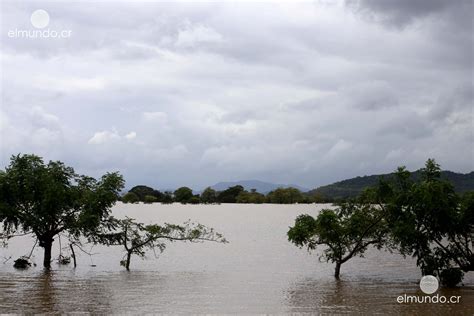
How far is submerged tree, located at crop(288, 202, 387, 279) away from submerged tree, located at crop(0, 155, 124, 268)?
42.1 ft

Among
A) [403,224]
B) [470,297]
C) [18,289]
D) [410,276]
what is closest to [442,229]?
[403,224]

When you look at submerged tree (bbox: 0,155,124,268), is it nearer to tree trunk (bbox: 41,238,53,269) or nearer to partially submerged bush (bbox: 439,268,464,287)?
tree trunk (bbox: 41,238,53,269)

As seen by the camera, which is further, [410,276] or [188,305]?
[410,276]

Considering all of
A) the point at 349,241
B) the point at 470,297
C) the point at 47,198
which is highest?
the point at 47,198

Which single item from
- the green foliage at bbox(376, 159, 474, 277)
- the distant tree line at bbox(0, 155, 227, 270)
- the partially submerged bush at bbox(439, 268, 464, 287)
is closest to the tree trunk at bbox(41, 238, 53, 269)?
the distant tree line at bbox(0, 155, 227, 270)

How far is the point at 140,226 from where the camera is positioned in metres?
38.3

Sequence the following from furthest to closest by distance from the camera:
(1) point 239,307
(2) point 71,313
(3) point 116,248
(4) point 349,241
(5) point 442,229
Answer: (3) point 116,248, (4) point 349,241, (5) point 442,229, (1) point 239,307, (2) point 71,313

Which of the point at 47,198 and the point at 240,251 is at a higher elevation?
the point at 47,198

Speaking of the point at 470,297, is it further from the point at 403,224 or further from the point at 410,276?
the point at 410,276

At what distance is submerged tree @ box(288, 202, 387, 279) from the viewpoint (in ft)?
117

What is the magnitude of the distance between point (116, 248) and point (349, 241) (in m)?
28.2

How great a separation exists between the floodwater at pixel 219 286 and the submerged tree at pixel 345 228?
2534mm

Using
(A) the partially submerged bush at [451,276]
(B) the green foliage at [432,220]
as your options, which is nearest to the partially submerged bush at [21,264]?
(B) the green foliage at [432,220]

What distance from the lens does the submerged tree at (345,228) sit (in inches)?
1399
